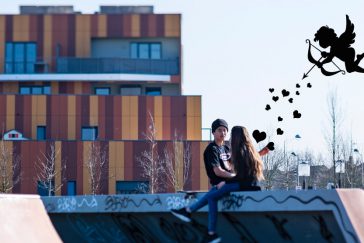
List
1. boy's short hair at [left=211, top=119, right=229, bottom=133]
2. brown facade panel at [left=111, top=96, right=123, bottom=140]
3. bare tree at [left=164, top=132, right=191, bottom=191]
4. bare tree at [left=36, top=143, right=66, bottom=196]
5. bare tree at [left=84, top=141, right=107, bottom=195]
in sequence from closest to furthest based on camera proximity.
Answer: boy's short hair at [left=211, top=119, right=229, bottom=133] < bare tree at [left=36, top=143, right=66, bottom=196] < bare tree at [left=84, top=141, right=107, bottom=195] < bare tree at [left=164, top=132, right=191, bottom=191] < brown facade panel at [left=111, top=96, right=123, bottom=140]

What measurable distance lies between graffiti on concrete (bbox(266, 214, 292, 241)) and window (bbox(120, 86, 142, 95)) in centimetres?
5813

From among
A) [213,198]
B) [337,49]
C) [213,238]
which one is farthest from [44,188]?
[337,49]

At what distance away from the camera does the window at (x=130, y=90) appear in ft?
233

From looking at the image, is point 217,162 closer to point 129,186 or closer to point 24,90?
point 129,186

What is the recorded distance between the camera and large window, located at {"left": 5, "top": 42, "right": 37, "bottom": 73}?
70.2 meters

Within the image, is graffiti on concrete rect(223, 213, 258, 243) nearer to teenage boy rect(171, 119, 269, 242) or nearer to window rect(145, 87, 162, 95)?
teenage boy rect(171, 119, 269, 242)

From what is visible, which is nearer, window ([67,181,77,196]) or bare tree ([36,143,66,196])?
bare tree ([36,143,66,196])

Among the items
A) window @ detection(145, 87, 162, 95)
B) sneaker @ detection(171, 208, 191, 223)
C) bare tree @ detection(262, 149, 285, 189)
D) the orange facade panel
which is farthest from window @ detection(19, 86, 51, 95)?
sneaker @ detection(171, 208, 191, 223)

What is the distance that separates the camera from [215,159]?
13680mm

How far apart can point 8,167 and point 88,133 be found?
7328 mm

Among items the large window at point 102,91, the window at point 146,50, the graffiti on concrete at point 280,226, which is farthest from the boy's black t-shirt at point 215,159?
the window at point 146,50

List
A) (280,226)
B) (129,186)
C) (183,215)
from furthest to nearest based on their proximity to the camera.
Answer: (129,186), (183,215), (280,226)

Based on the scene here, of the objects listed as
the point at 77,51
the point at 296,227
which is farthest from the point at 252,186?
the point at 77,51

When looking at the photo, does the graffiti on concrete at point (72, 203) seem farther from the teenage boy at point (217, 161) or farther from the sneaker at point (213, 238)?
the sneaker at point (213, 238)
